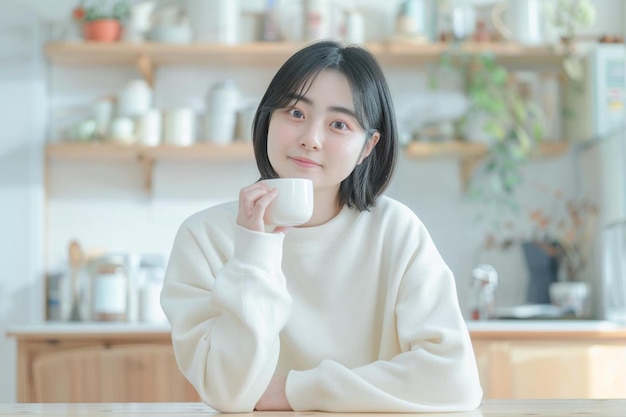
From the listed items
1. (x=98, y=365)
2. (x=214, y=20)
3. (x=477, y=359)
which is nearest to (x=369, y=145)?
(x=477, y=359)

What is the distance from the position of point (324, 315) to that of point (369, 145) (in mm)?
257

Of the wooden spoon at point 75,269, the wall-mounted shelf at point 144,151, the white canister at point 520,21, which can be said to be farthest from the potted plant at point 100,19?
the white canister at point 520,21

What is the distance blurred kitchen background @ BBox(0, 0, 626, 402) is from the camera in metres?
3.64

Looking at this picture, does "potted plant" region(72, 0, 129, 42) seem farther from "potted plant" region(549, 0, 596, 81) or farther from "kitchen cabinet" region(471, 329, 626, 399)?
"kitchen cabinet" region(471, 329, 626, 399)

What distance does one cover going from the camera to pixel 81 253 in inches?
146

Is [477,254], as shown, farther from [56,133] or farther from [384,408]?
[384,408]

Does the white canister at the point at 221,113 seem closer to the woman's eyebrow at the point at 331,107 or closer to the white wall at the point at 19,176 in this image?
the white wall at the point at 19,176

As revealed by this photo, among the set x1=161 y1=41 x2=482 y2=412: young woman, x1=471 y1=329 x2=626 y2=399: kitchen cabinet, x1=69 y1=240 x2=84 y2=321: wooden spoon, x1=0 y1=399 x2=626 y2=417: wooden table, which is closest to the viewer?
x1=0 y1=399 x2=626 y2=417: wooden table

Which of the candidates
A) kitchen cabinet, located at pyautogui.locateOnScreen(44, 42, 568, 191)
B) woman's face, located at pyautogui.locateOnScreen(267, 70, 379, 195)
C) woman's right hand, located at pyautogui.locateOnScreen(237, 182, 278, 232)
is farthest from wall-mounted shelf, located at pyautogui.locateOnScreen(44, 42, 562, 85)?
woman's right hand, located at pyautogui.locateOnScreen(237, 182, 278, 232)

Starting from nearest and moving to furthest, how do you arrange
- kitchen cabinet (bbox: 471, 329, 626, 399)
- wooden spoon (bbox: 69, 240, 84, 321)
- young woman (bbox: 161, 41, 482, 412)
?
young woman (bbox: 161, 41, 482, 412) → kitchen cabinet (bbox: 471, 329, 626, 399) → wooden spoon (bbox: 69, 240, 84, 321)

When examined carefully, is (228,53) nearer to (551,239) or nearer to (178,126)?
(178,126)

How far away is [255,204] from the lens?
126 centimetres

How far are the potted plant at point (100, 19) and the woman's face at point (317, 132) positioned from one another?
2.42 meters

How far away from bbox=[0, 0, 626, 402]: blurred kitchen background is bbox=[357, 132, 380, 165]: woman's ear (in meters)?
2.12
